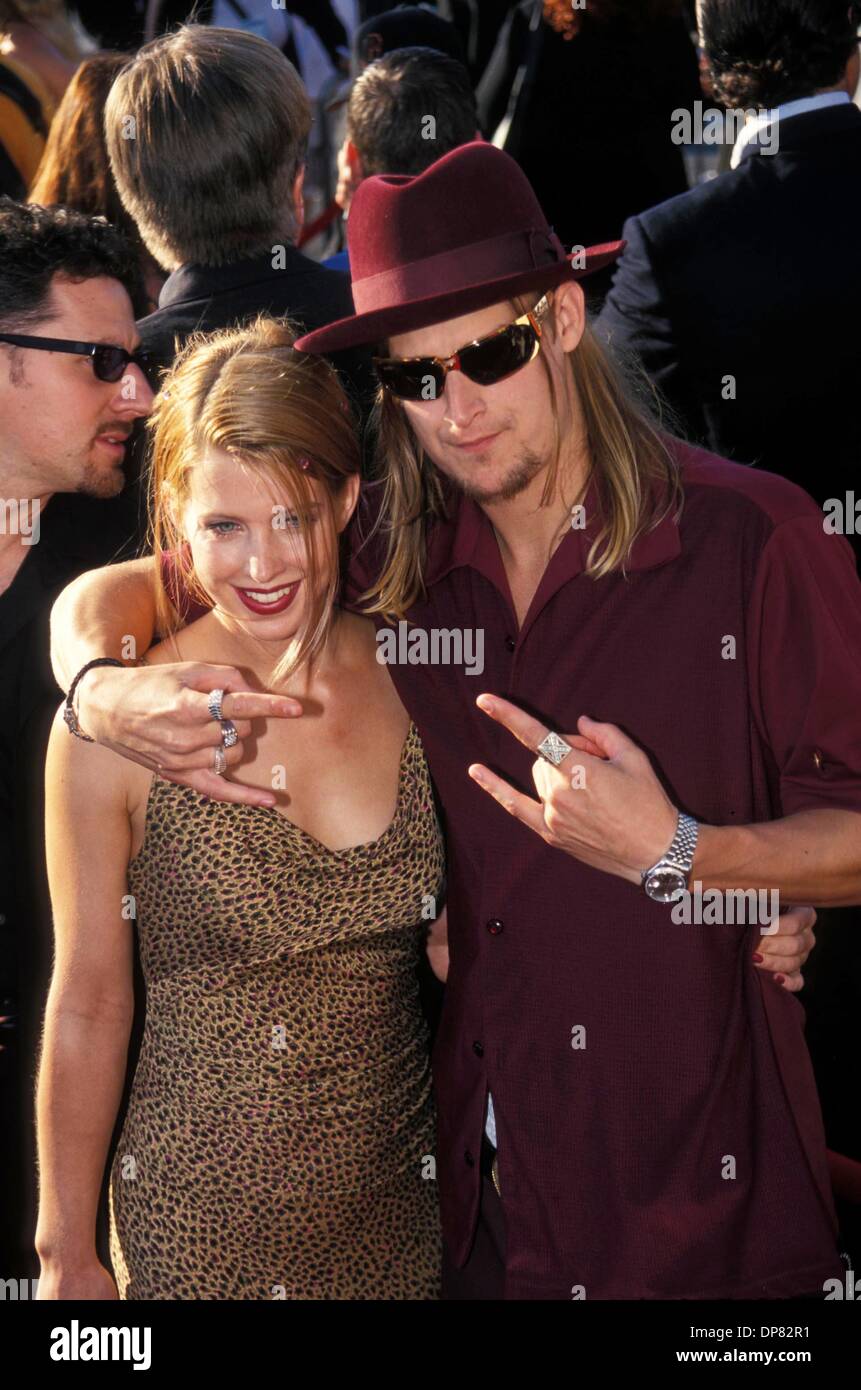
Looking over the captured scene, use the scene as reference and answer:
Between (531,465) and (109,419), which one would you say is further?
(109,419)

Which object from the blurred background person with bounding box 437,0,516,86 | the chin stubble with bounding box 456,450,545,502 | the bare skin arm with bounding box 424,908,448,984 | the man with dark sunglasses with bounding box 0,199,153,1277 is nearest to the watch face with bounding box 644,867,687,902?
the chin stubble with bounding box 456,450,545,502

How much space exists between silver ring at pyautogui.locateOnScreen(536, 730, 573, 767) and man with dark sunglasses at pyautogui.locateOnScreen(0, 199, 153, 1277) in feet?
3.92

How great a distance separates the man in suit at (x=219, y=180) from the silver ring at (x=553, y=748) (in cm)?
137

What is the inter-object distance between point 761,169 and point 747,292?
Answer: 30cm

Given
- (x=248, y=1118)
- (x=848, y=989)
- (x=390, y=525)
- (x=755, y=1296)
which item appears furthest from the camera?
(x=848, y=989)

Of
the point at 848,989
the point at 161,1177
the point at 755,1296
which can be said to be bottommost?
the point at 755,1296

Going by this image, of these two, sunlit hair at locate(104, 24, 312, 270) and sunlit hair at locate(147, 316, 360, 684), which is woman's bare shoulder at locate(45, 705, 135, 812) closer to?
sunlit hair at locate(147, 316, 360, 684)

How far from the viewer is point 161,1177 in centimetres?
257

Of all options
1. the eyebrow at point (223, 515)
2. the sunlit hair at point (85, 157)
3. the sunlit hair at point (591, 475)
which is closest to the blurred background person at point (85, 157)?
the sunlit hair at point (85, 157)

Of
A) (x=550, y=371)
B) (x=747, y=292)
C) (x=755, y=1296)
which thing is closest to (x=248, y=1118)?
(x=755, y=1296)

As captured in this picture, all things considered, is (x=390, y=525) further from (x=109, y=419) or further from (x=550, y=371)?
(x=109, y=419)

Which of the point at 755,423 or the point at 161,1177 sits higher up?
the point at 755,423

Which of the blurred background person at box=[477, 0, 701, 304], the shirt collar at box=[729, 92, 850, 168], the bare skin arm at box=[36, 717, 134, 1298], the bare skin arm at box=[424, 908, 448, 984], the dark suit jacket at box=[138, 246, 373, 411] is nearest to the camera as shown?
the bare skin arm at box=[36, 717, 134, 1298]

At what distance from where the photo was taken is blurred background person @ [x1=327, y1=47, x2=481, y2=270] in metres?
4.29
